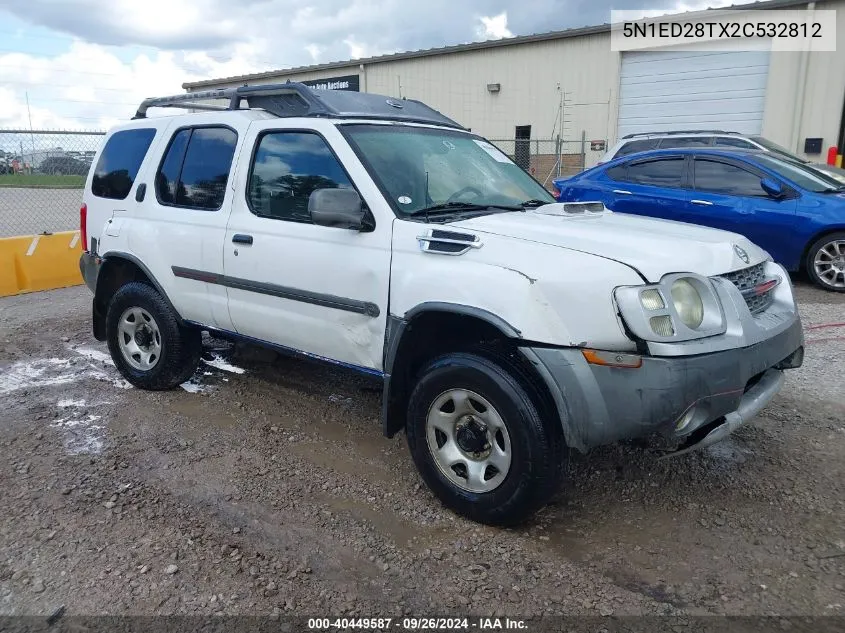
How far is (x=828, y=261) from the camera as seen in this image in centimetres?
783

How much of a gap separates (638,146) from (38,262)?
9788 millimetres

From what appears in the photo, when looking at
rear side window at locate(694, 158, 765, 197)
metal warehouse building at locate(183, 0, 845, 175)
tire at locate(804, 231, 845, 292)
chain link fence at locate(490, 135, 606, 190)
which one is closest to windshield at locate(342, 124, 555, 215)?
rear side window at locate(694, 158, 765, 197)

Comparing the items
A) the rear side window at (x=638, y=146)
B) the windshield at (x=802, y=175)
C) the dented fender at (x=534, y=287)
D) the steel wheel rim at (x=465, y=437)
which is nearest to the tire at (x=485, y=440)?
the steel wheel rim at (x=465, y=437)

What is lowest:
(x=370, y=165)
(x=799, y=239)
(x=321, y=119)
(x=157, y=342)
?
(x=157, y=342)

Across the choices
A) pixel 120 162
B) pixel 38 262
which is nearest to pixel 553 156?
pixel 38 262

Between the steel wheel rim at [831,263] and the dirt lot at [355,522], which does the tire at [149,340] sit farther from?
the steel wheel rim at [831,263]

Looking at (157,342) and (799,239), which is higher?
(799,239)

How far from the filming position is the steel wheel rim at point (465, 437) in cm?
305

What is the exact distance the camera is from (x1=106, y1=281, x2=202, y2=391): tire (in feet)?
15.5

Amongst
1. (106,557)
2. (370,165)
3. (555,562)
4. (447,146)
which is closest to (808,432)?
(555,562)

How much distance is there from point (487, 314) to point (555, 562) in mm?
1139

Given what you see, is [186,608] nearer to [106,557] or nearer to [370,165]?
[106,557]

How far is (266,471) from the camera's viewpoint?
379cm

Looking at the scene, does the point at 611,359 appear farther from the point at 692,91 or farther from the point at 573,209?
the point at 692,91
